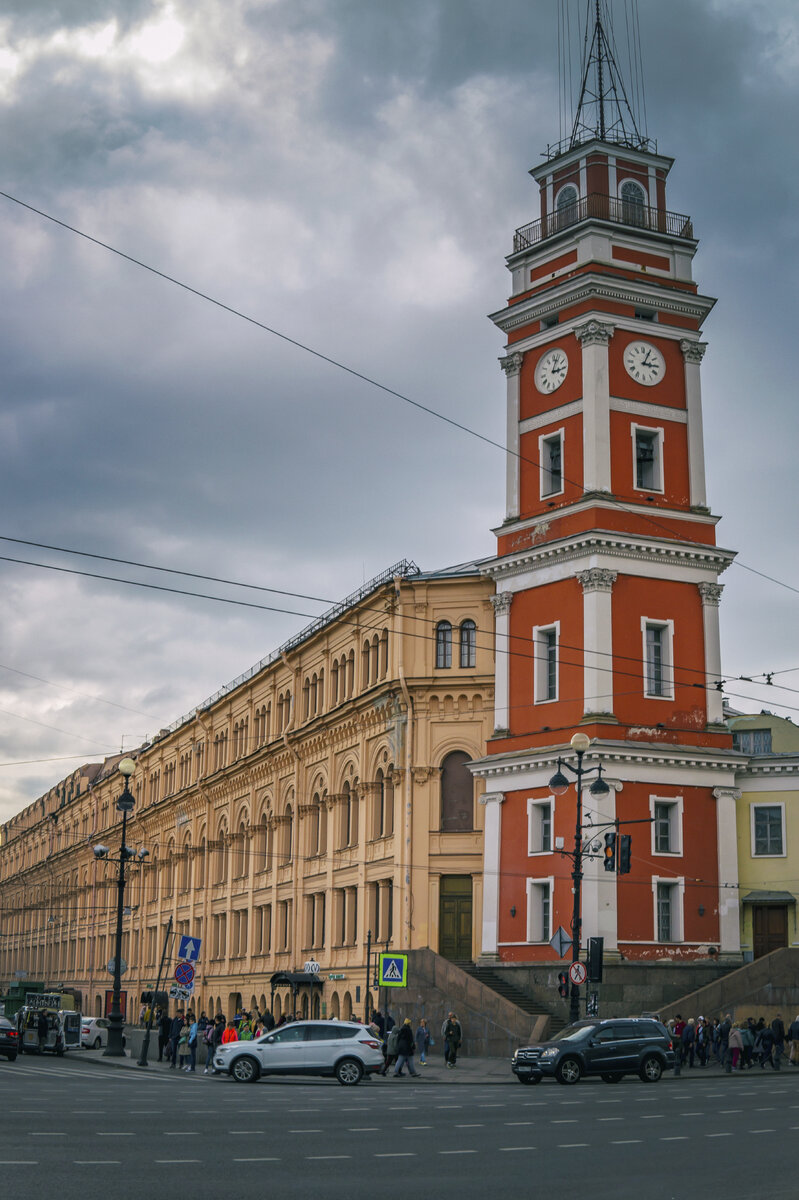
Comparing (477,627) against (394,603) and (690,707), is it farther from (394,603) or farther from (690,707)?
(690,707)

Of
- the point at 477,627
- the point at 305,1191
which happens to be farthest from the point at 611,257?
the point at 305,1191

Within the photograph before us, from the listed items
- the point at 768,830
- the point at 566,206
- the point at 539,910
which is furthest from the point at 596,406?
the point at 539,910

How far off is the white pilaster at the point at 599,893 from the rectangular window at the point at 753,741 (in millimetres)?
10840

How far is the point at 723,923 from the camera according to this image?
154 ft

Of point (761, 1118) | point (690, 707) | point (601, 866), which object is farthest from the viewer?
point (690, 707)

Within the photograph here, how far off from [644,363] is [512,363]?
4921 millimetres

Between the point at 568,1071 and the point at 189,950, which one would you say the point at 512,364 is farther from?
the point at 568,1071

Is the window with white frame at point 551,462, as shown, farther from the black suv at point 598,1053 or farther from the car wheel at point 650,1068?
the car wheel at point 650,1068

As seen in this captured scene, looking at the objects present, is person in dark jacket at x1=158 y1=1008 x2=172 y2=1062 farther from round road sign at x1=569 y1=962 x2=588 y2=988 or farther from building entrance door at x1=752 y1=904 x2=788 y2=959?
building entrance door at x1=752 y1=904 x2=788 y2=959

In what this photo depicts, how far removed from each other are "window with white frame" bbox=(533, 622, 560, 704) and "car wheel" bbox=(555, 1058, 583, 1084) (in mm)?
17249

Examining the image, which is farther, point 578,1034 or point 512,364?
point 512,364

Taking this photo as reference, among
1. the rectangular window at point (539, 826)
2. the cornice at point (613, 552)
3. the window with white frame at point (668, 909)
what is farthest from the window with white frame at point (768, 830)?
the cornice at point (613, 552)

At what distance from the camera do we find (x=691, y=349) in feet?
168

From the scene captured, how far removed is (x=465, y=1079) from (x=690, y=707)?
16.6 meters
